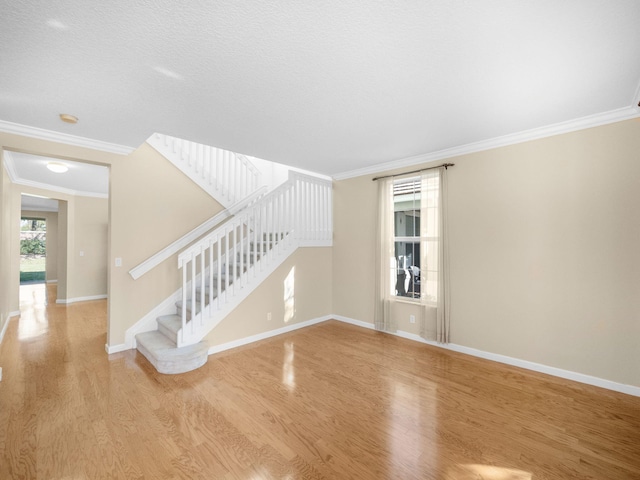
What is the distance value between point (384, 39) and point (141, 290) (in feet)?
13.0

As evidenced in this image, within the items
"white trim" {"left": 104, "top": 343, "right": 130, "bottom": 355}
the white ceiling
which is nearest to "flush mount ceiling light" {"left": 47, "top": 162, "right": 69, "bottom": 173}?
the white ceiling

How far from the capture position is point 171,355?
297 cm

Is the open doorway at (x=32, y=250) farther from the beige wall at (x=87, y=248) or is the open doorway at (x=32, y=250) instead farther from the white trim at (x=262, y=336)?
the white trim at (x=262, y=336)

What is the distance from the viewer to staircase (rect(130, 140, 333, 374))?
3.18 meters

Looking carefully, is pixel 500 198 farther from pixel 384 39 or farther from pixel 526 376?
pixel 384 39

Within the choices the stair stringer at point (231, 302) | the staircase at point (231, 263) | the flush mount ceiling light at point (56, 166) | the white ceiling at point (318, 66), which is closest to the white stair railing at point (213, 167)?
the staircase at point (231, 263)

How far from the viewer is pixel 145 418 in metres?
2.19

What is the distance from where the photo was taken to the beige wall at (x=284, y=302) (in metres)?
3.76

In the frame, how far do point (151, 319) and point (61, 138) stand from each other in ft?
7.93

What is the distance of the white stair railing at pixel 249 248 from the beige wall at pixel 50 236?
7.02 m

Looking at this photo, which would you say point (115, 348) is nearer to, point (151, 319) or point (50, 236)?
point (151, 319)

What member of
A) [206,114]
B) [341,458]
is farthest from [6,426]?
[206,114]

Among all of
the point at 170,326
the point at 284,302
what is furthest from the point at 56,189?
the point at 284,302

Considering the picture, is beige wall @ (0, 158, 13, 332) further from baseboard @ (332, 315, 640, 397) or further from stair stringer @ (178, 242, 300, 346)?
baseboard @ (332, 315, 640, 397)
